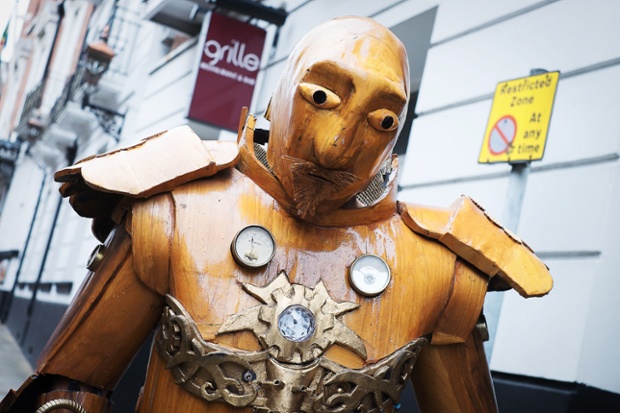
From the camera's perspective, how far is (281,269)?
206cm

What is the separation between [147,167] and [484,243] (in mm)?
750

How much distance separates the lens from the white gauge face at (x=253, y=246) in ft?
6.66

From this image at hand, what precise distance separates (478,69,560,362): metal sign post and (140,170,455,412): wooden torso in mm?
880

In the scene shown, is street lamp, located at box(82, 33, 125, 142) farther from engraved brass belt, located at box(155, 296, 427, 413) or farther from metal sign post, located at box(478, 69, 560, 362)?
engraved brass belt, located at box(155, 296, 427, 413)

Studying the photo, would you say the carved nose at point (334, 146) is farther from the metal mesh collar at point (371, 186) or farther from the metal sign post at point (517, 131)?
the metal sign post at point (517, 131)

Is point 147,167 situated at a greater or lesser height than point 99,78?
lesser

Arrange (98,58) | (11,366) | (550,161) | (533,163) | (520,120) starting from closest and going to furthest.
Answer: (520,120)
(550,161)
(533,163)
(11,366)
(98,58)

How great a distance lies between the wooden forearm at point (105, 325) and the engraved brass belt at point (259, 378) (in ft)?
0.41

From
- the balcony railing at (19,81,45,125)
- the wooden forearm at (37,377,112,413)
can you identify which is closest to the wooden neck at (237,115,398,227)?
the wooden forearm at (37,377,112,413)

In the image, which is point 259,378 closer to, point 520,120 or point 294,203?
point 294,203

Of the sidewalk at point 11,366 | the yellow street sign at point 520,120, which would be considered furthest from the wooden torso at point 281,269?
the sidewalk at point 11,366

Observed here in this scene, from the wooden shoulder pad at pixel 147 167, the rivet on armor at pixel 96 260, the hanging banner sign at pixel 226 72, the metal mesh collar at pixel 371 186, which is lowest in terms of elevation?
the rivet on armor at pixel 96 260

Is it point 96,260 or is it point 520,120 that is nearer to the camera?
point 96,260

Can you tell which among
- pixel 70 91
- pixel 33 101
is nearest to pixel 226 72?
pixel 70 91
